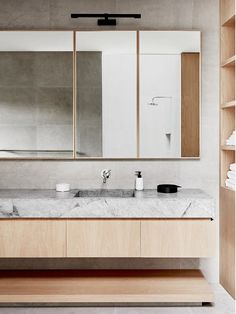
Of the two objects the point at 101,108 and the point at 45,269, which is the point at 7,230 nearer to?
the point at 45,269

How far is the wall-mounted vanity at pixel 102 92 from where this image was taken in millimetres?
3807

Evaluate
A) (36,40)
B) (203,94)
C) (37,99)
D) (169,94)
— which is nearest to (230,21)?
(203,94)

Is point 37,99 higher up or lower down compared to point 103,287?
higher up

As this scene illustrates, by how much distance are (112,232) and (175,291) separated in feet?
2.09

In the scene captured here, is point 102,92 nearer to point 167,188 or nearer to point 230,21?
point 167,188

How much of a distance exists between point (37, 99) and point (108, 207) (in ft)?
3.93

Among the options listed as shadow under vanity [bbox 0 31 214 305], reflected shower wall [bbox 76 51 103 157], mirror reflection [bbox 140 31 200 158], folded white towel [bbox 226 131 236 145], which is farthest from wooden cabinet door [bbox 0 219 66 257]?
folded white towel [bbox 226 131 236 145]

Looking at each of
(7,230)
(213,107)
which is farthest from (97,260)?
(213,107)

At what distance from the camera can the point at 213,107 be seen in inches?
152

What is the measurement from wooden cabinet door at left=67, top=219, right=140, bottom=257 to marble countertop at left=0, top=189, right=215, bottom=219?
6 centimetres

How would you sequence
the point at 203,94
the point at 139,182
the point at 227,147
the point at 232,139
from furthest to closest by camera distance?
the point at 203,94
the point at 139,182
the point at 227,147
the point at 232,139

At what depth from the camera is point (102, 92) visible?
3.82 meters

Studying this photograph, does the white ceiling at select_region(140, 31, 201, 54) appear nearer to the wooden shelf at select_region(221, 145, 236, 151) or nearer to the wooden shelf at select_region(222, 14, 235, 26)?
the wooden shelf at select_region(222, 14, 235, 26)

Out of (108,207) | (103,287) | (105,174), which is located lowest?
(103,287)
